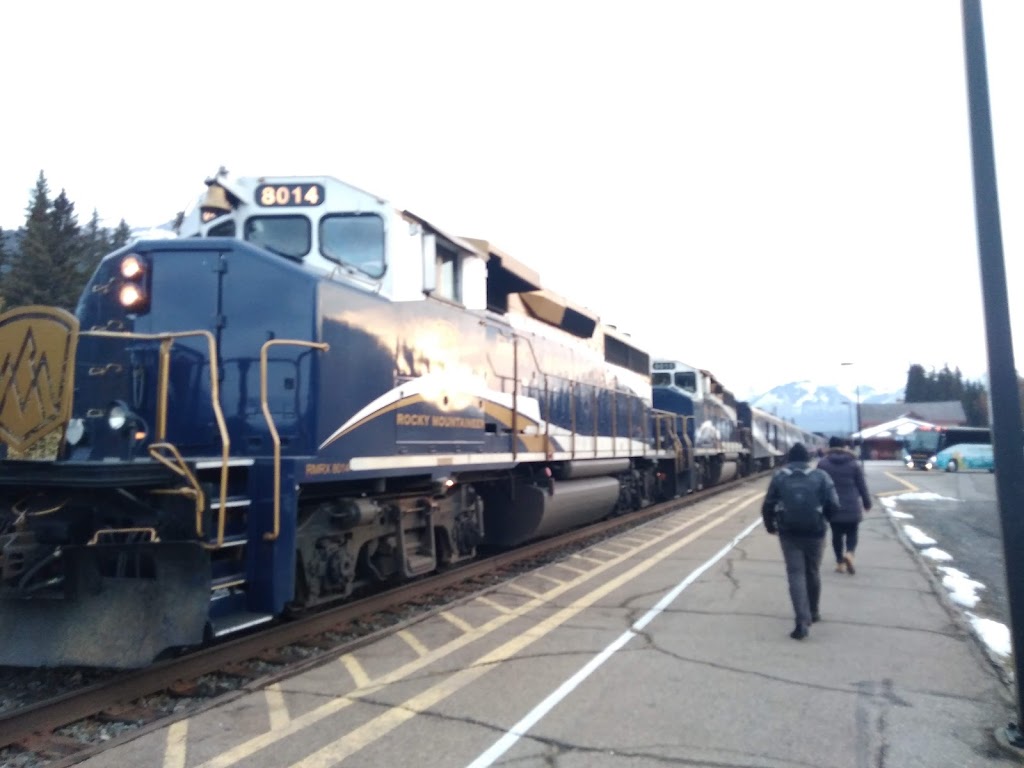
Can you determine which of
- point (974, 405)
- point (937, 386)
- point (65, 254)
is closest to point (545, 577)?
point (65, 254)

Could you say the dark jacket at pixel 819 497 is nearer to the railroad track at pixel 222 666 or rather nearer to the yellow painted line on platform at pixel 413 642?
the yellow painted line on platform at pixel 413 642

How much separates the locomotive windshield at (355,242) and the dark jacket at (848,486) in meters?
5.84

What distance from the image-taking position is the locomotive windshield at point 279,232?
287 inches

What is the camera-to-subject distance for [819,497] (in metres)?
6.95

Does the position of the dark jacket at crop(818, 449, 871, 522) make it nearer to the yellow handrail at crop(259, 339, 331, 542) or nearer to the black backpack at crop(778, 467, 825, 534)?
the black backpack at crop(778, 467, 825, 534)

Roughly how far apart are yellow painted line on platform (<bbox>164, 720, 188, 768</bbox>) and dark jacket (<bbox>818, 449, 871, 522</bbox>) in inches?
299

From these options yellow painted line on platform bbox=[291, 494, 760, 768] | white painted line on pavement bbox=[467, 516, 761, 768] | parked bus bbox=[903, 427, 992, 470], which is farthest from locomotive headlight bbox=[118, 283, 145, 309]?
parked bus bbox=[903, 427, 992, 470]

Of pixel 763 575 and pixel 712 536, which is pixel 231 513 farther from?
pixel 712 536

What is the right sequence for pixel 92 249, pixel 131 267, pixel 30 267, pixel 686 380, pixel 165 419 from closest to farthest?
pixel 165 419, pixel 131 267, pixel 686 380, pixel 30 267, pixel 92 249

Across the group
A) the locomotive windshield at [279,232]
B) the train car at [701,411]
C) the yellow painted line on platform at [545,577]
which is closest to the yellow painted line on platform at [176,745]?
the locomotive windshield at [279,232]

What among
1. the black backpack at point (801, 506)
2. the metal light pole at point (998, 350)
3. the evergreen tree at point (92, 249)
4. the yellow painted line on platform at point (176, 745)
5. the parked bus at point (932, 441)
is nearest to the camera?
the yellow painted line on platform at point (176, 745)

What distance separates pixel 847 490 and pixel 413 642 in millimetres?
5812

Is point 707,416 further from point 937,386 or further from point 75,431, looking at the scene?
point 937,386

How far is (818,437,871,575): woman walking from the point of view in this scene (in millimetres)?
9758
